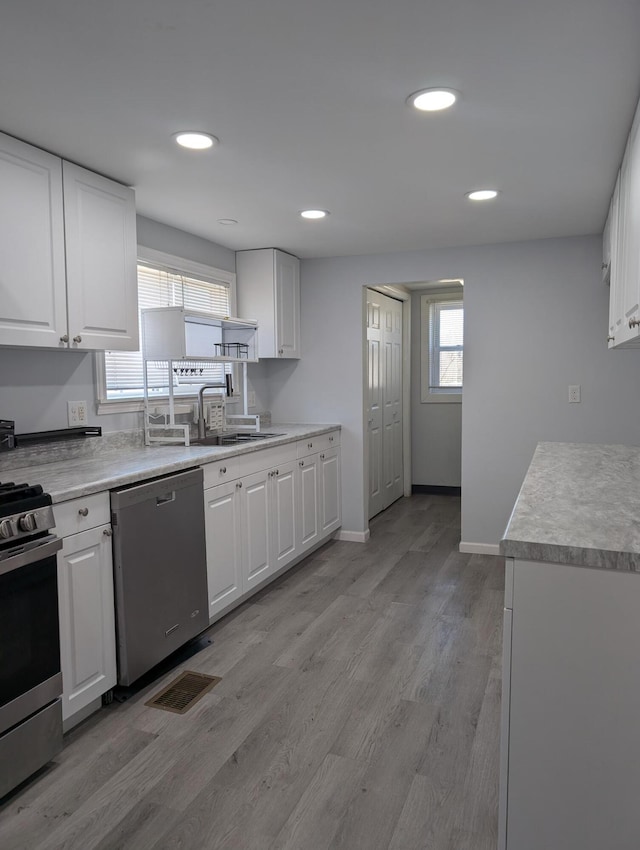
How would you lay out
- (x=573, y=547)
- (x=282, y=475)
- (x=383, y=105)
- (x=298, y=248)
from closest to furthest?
(x=573, y=547) → (x=383, y=105) → (x=282, y=475) → (x=298, y=248)

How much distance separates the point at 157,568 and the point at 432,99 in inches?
82.5

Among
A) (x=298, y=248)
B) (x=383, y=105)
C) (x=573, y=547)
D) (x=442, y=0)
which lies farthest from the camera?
(x=298, y=248)

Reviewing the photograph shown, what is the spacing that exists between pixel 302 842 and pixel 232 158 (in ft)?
8.15

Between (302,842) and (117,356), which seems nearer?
(302,842)

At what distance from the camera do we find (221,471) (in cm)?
310

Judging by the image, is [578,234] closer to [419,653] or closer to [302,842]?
[419,653]

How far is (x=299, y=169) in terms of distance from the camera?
8.92 feet

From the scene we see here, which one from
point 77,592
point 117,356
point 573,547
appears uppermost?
point 117,356

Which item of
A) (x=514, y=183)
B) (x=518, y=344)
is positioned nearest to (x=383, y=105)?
(x=514, y=183)

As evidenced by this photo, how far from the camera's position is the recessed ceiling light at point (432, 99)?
1.99 m

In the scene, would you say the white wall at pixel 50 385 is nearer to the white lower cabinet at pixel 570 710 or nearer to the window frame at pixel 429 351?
the white lower cabinet at pixel 570 710

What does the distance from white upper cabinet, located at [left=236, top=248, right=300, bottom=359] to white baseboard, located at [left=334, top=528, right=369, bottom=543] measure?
4.90ft

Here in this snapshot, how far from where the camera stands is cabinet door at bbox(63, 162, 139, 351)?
2.59 metres

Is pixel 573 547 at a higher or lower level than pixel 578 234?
lower
